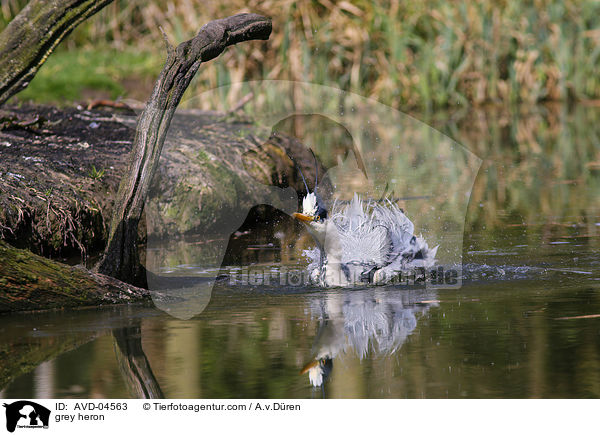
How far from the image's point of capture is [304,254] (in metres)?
6.29

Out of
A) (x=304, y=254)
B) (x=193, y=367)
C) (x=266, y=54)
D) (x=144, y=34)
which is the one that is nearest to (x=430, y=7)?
(x=266, y=54)

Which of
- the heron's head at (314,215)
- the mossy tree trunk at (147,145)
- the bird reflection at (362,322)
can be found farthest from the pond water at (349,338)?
the mossy tree trunk at (147,145)

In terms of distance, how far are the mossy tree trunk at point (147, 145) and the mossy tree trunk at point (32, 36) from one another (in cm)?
54

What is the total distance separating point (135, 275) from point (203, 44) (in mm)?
1261

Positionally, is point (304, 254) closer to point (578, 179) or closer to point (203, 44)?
point (203, 44)

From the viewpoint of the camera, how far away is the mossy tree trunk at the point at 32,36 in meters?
4.95

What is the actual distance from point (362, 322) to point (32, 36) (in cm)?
210

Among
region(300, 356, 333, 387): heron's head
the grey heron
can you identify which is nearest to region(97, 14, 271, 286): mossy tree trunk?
the grey heron

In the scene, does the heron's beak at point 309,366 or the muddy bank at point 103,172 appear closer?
the heron's beak at point 309,366

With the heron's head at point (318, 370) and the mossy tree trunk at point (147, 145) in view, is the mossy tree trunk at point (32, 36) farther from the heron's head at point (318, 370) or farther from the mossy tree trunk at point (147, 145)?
the heron's head at point (318, 370)

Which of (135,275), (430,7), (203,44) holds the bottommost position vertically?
(135,275)

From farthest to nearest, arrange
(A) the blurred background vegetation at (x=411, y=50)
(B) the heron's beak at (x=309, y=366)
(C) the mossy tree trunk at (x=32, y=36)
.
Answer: (A) the blurred background vegetation at (x=411, y=50) → (C) the mossy tree trunk at (x=32, y=36) → (B) the heron's beak at (x=309, y=366)
